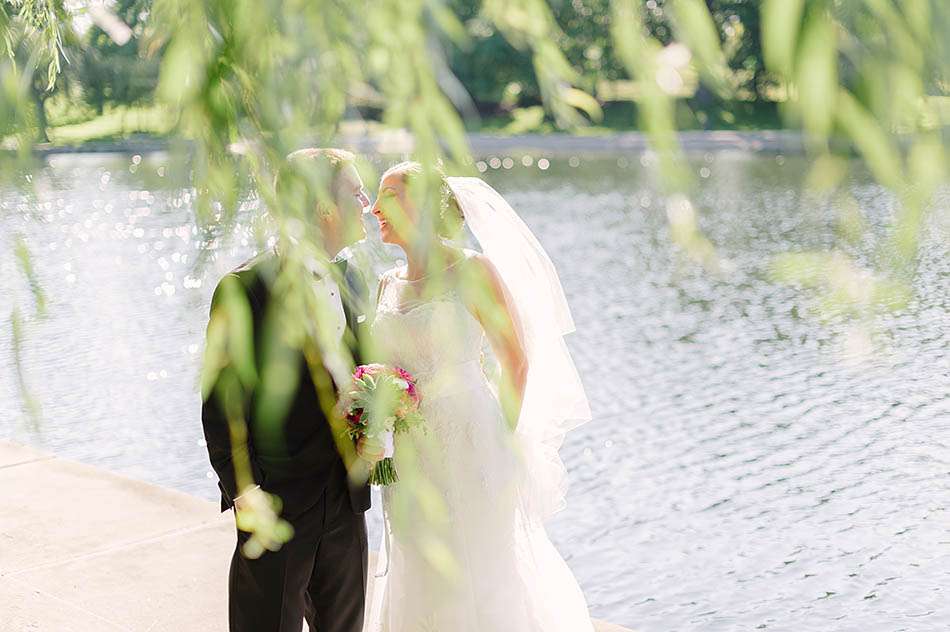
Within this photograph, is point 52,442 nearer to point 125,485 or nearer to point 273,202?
point 125,485

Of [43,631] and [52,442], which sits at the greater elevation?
[52,442]

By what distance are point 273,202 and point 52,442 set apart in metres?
10.3

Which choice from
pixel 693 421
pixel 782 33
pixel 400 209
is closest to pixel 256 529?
pixel 400 209

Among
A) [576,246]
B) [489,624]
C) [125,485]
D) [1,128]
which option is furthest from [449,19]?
[576,246]

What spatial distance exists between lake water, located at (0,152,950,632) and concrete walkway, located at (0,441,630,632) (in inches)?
15.6

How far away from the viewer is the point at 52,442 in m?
11.4

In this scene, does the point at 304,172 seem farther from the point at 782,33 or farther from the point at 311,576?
the point at 311,576

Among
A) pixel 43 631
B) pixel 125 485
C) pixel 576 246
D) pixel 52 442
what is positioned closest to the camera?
pixel 43 631

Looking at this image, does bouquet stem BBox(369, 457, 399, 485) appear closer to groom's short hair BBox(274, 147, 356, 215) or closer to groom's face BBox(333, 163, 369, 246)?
groom's face BBox(333, 163, 369, 246)

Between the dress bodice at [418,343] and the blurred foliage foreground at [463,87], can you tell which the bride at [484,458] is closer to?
the dress bodice at [418,343]

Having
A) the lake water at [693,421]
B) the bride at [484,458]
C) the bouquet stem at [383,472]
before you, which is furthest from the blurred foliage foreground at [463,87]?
the bride at [484,458]

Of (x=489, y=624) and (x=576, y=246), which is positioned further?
(x=576, y=246)

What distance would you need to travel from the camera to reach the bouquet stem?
13.6ft

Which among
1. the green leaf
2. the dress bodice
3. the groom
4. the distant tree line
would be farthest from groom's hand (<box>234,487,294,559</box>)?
the green leaf
